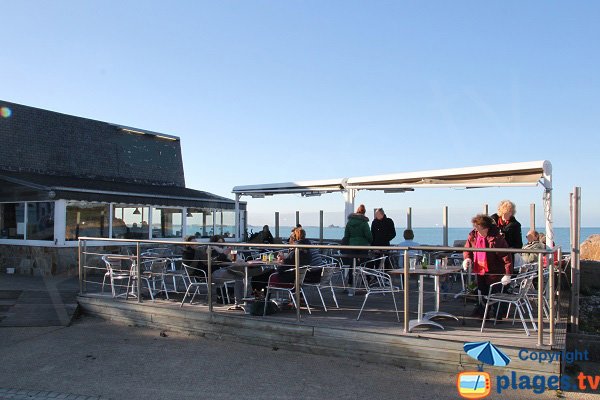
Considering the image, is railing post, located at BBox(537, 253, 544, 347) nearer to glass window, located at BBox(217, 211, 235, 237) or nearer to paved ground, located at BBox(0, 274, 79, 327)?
paved ground, located at BBox(0, 274, 79, 327)

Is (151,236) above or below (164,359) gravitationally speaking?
above

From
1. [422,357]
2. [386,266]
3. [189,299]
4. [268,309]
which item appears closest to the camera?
[422,357]

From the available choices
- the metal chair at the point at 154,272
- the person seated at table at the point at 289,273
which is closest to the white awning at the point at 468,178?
the person seated at table at the point at 289,273

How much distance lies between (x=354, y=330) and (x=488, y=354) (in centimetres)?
153

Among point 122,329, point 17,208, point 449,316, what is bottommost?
point 122,329

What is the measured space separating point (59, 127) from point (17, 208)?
4745 millimetres

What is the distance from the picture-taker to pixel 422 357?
5812mm

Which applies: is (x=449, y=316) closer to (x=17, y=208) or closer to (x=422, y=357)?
(x=422, y=357)

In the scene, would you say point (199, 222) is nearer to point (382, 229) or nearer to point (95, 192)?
point (95, 192)

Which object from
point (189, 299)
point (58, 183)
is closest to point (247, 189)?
point (58, 183)

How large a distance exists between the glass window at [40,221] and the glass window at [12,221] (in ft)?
0.84

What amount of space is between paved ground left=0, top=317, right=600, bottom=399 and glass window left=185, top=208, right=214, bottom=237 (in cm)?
1051

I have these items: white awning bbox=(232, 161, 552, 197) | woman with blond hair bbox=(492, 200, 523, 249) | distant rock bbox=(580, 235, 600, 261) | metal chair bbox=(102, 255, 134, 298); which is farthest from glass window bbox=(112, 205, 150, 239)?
distant rock bbox=(580, 235, 600, 261)

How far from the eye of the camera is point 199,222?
18.5 m
